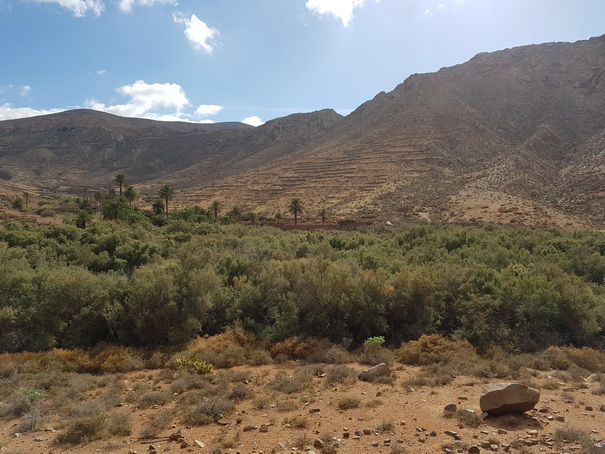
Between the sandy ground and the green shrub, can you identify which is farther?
the green shrub

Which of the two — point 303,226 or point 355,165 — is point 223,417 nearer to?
point 303,226

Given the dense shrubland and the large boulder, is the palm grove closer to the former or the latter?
the dense shrubland

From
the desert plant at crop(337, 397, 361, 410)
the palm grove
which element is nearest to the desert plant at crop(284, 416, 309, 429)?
the desert plant at crop(337, 397, 361, 410)

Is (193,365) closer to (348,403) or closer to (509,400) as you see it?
(348,403)

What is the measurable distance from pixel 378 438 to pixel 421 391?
8.77ft

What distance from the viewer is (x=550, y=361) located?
11.3m

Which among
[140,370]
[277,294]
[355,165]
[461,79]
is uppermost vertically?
[461,79]

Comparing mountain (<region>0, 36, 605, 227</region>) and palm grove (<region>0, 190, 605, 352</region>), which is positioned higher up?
mountain (<region>0, 36, 605, 227</region>)

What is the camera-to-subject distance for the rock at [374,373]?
32.9 feet

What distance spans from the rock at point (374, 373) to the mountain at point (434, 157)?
135 ft

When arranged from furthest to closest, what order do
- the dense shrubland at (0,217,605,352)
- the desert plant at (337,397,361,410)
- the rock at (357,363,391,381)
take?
the dense shrubland at (0,217,605,352), the rock at (357,363,391,381), the desert plant at (337,397,361,410)

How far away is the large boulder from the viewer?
7.61 meters

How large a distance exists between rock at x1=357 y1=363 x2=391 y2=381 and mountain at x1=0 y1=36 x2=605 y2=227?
135 ft

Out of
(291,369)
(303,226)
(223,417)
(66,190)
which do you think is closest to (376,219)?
(303,226)
